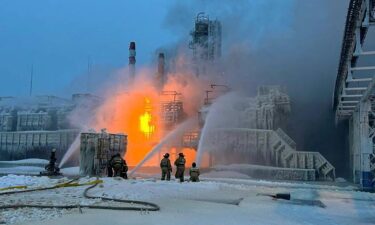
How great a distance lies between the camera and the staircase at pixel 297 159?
31.7m

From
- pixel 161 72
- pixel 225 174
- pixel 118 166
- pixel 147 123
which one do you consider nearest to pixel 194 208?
pixel 118 166

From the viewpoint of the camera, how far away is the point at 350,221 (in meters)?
10.1

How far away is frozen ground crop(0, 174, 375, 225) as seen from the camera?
897 centimetres

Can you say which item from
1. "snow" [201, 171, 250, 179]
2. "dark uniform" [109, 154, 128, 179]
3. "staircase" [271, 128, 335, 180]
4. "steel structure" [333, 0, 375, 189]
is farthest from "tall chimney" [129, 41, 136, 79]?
"dark uniform" [109, 154, 128, 179]

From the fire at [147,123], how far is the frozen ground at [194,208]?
2964 centimetres

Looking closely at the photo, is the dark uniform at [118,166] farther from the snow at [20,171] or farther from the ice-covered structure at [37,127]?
the ice-covered structure at [37,127]

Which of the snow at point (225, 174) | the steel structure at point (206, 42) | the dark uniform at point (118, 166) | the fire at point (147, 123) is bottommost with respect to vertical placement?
the snow at point (225, 174)

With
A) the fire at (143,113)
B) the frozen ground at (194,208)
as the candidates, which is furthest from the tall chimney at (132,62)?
the frozen ground at (194,208)

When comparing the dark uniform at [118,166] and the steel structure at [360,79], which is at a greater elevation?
the steel structure at [360,79]

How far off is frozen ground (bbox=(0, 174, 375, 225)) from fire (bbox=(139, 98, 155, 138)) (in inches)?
1167

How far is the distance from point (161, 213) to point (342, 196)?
9580 mm

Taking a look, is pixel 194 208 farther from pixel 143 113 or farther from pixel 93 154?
pixel 143 113

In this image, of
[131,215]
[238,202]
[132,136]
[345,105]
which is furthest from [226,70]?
[131,215]

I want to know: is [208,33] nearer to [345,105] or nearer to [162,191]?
[345,105]
